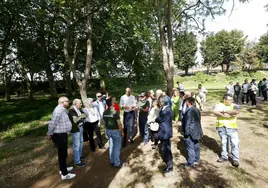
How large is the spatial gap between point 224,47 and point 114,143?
2376 inches

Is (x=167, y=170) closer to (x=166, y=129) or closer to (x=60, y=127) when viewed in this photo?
(x=166, y=129)

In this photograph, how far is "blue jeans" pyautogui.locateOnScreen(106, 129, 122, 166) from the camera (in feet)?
17.1

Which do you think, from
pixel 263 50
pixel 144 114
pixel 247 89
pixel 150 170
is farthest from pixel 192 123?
pixel 263 50

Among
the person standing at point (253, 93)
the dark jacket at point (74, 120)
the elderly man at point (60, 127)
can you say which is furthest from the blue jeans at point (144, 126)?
the person standing at point (253, 93)

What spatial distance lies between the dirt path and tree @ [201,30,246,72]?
5392 centimetres

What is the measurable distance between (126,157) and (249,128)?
6128 mm

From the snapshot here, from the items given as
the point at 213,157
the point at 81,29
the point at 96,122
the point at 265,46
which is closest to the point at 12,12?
the point at 81,29

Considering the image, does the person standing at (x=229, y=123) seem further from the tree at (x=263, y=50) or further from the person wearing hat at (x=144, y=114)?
the tree at (x=263, y=50)

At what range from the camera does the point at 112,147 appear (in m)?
5.38

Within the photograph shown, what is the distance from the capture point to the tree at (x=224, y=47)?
55781mm

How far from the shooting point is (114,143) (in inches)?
208

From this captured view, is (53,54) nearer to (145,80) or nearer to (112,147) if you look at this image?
(145,80)

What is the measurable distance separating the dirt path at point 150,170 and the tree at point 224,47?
53.9m

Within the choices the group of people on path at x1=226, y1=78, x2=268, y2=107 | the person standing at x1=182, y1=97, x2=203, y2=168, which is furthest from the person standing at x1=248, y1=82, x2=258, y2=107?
the person standing at x1=182, y1=97, x2=203, y2=168
